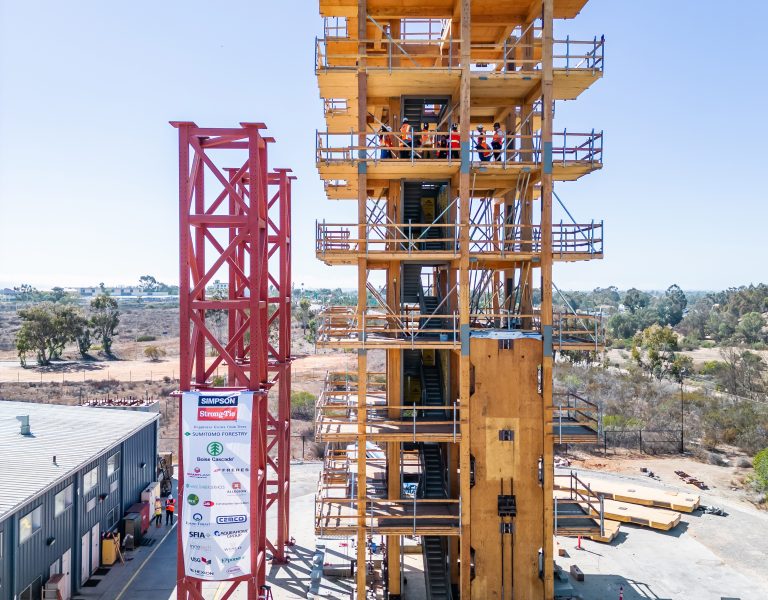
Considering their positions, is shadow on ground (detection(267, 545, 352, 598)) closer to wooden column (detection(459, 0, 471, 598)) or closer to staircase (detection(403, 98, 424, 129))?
wooden column (detection(459, 0, 471, 598))

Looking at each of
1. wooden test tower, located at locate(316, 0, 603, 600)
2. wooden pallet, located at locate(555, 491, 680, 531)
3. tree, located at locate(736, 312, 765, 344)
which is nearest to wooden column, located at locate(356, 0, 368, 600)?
wooden test tower, located at locate(316, 0, 603, 600)

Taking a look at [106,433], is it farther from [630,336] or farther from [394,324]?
[630,336]

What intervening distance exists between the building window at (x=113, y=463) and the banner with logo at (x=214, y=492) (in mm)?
9555

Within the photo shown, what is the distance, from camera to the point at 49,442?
2292cm

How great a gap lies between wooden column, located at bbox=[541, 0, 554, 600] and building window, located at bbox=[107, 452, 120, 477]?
18.1 meters

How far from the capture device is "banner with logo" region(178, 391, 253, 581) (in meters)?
15.9

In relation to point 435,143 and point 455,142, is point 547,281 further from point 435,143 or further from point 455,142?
point 435,143

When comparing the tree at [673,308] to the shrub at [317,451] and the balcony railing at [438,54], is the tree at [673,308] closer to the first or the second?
the shrub at [317,451]

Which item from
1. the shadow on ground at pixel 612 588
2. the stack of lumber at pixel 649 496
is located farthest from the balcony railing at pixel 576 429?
the stack of lumber at pixel 649 496

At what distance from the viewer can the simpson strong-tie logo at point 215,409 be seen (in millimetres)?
16062

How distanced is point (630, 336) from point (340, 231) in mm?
83638

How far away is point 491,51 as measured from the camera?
2119 cm

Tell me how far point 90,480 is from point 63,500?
1.94m

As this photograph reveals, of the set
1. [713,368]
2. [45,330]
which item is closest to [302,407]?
[713,368]
